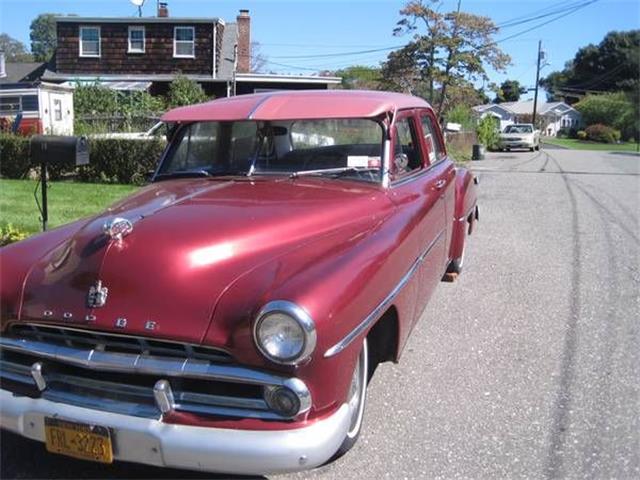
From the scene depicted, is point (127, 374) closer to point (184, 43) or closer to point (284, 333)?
point (284, 333)

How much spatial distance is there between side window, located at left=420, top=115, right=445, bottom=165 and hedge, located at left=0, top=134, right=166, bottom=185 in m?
8.12

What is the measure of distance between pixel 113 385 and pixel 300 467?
856 millimetres

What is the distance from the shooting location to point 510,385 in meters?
4.12

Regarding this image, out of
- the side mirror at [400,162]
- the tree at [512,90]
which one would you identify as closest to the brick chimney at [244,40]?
the side mirror at [400,162]

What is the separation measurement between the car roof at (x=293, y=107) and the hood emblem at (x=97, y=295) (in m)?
1.72

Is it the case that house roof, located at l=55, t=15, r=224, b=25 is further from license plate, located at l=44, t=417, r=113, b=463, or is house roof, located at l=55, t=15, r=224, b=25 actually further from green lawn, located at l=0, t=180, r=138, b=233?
license plate, located at l=44, t=417, r=113, b=463

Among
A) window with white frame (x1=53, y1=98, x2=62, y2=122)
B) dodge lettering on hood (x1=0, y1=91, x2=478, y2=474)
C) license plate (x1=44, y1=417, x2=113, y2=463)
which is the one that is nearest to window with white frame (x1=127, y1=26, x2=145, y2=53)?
window with white frame (x1=53, y1=98, x2=62, y2=122)

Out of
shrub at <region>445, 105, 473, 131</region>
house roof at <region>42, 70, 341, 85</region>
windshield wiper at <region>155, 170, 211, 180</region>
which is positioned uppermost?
house roof at <region>42, 70, 341, 85</region>

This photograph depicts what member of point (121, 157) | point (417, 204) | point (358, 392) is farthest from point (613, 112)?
point (358, 392)

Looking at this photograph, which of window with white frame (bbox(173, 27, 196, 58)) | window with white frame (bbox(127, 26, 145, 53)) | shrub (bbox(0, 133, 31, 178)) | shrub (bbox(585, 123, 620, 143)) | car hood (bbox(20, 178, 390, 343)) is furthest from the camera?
shrub (bbox(585, 123, 620, 143))

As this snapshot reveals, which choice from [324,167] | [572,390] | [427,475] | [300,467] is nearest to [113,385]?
[300,467]

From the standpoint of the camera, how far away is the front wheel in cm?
309

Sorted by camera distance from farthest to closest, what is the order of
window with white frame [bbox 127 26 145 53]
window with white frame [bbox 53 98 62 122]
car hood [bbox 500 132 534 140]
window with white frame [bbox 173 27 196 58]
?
car hood [bbox 500 132 534 140] → window with white frame [bbox 127 26 145 53] → window with white frame [bbox 173 27 196 58] → window with white frame [bbox 53 98 62 122]

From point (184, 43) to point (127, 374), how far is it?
28.2 m
